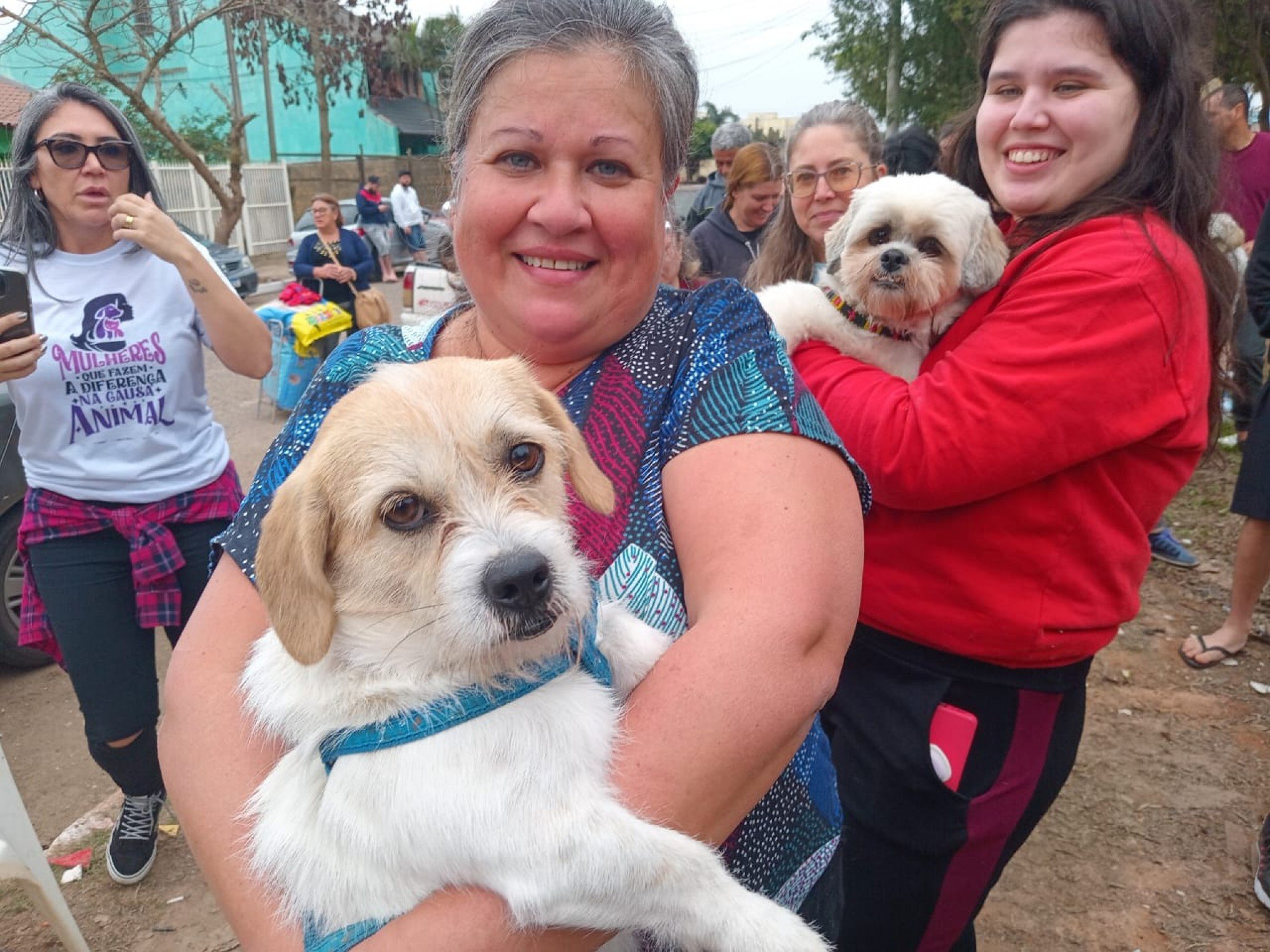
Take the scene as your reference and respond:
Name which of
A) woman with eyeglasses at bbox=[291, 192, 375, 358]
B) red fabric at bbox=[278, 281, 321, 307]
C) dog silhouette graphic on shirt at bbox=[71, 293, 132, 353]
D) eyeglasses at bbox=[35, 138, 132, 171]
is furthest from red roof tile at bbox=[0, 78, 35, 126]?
dog silhouette graphic on shirt at bbox=[71, 293, 132, 353]

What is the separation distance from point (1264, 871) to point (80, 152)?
5.74 m

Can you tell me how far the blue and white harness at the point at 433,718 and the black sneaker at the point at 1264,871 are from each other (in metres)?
3.40

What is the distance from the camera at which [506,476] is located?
5.39 ft

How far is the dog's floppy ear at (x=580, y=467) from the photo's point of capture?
5.34ft

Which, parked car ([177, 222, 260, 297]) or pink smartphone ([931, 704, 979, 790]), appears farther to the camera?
parked car ([177, 222, 260, 297])

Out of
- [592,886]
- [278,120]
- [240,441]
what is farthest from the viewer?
[278,120]

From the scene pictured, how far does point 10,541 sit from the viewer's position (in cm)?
506

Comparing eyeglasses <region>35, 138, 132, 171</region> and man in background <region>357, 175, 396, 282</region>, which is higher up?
eyeglasses <region>35, 138, 132, 171</region>

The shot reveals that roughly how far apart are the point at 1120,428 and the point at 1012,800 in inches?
39.4

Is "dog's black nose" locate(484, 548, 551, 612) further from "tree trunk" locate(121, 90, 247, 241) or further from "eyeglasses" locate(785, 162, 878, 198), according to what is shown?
"tree trunk" locate(121, 90, 247, 241)

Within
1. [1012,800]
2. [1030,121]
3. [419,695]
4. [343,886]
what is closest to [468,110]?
[419,695]

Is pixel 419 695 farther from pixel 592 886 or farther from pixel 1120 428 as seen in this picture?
pixel 1120 428

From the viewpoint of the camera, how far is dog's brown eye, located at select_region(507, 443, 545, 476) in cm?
165

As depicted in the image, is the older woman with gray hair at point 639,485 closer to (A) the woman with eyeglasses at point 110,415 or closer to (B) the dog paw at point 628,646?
(B) the dog paw at point 628,646
